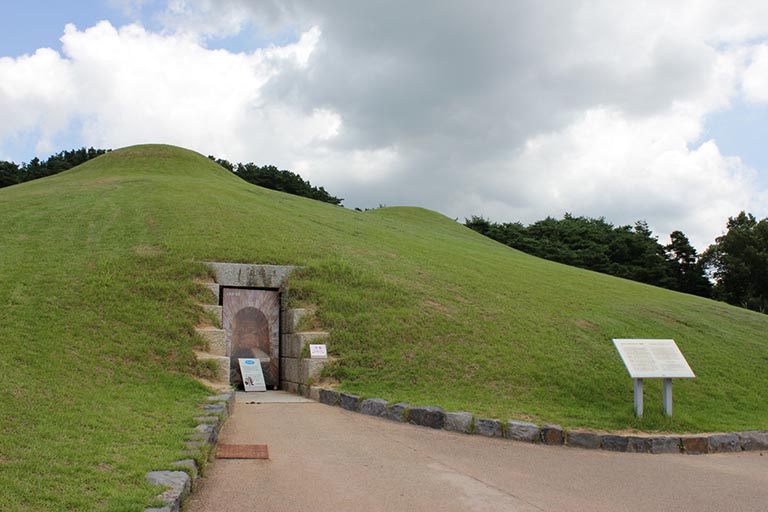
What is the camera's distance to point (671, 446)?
799cm

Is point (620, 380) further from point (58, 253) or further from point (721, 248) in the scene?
point (721, 248)

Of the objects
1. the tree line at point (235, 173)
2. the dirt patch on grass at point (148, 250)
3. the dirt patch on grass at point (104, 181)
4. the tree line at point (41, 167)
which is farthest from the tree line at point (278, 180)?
the dirt patch on grass at point (148, 250)

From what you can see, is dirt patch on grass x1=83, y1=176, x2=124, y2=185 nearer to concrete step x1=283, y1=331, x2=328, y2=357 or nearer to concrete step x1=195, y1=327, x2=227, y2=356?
concrete step x1=195, y1=327, x2=227, y2=356

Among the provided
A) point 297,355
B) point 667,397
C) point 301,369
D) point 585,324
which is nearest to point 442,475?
point 667,397

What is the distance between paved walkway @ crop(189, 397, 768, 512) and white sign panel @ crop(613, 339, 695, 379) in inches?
50.7

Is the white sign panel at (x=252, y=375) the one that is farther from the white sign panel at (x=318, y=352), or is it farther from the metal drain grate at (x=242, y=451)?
the metal drain grate at (x=242, y=451)

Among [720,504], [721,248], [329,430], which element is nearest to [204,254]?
[329,430]

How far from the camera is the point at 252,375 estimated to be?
1206 cm

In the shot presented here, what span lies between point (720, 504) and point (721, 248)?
45.9 m

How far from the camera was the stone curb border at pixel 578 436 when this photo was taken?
7.92m

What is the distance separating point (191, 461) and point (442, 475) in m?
2.60

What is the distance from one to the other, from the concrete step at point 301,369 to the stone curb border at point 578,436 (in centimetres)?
257

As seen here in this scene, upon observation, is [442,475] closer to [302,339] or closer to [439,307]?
[302,339]

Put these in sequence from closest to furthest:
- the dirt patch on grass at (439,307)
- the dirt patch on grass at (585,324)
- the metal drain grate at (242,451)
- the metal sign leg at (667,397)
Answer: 1. the metal drain grate at (242,451)
2. the metal sign leg at (667,397)
3. the dirt patch on grass at (439,307)
4. the dirt patch on grass at (585,324)
